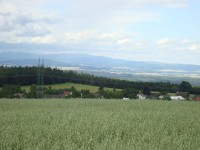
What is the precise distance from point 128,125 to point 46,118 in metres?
4.22

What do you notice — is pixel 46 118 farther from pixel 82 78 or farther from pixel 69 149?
pixel 82 78

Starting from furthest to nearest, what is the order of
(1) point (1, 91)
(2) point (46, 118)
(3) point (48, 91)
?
(3) point (48, 91)
(1) point (1, 91)
(2) point (46, 118)

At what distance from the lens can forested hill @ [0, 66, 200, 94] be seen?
206ft

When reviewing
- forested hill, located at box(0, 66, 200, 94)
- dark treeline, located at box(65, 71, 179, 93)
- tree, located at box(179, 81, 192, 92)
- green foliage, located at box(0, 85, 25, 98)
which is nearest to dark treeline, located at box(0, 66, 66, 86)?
forested hill, located at box(0, 66, 200, 94)

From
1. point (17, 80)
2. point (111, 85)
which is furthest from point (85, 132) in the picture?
point (111, 85)

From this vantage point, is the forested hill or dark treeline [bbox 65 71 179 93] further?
dark treeline [bbox 65 71 179 93]

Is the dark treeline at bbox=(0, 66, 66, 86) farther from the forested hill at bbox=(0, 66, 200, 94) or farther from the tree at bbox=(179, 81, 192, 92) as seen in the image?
the tree at bbox=(179, 81, 192, 92)

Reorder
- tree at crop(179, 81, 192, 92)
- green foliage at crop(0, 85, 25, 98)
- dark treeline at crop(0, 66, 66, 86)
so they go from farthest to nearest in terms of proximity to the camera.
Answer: tree at crop(179, 81, 192, 92) < dark treeline at crop(0, 66, 66, 86) < green foliage at crop(0, 85, 25, 98)

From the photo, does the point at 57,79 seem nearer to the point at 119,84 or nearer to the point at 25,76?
the point at 25,76

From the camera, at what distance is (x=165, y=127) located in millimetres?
13961

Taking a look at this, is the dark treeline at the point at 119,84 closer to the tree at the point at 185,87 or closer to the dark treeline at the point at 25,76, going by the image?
the tree at the point at 185,87

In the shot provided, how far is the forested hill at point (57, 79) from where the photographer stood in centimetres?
6277

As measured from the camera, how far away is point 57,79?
68625mm

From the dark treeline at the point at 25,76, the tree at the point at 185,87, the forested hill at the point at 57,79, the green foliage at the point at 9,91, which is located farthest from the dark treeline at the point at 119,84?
the green foliage at the point at 9,91
